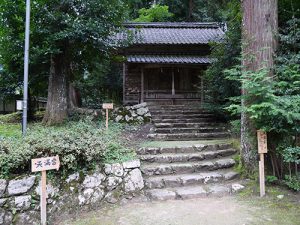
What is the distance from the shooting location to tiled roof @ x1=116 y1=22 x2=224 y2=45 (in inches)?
512

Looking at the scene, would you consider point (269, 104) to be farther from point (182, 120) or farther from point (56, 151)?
point (182, 120)

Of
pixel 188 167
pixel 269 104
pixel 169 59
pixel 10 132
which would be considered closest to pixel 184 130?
pixel 188 167

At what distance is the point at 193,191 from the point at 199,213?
694 mm

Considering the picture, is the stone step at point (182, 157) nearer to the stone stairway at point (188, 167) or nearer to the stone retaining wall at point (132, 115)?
the stone stairway at point (188, 167)

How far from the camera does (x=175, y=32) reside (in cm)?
1511

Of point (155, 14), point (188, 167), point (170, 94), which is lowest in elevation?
point (188, 167)

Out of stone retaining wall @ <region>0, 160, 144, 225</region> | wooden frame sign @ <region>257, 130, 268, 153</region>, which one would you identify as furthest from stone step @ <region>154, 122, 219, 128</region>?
wooden frame sign @ <region>257, 130, 268, 153</region>

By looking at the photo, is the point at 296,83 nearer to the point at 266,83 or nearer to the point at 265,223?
the point at 266,83

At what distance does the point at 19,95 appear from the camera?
9273mm

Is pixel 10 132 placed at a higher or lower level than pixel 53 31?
lower

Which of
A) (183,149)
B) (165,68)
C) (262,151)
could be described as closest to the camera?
(262,151)

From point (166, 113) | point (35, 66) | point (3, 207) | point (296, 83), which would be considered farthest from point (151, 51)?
point (3, 207)

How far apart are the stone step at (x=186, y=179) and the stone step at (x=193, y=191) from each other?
104mm

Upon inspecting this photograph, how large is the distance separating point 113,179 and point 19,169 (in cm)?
149
